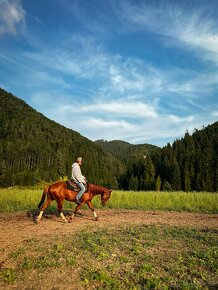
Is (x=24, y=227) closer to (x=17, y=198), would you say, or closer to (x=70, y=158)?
(x=17, y=198)

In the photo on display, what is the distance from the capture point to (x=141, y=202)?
838 inches

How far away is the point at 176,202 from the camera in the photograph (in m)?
20.9

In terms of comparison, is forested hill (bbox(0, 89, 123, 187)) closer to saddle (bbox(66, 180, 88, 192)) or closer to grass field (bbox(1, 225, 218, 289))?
saddle (bbox(66, 180, 88, 192))

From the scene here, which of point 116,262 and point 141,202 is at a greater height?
point 141,202

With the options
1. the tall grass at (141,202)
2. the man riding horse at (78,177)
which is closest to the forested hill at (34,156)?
the tall grass at (141,202)

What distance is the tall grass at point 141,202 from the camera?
19.6 metres

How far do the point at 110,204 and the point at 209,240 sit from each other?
12.0 m

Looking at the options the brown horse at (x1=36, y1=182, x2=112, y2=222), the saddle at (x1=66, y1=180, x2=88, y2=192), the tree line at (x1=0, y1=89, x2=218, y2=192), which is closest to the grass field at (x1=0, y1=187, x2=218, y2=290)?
the brown horse at (x1=36, y1=182, x2=112, y2=222)

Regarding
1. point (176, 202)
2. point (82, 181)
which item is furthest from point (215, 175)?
point (82, 181)

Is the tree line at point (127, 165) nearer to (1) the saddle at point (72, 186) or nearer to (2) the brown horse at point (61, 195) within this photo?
(2) the brown horse at point (61, 195)

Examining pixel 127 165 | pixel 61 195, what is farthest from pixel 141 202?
pixel 127 165

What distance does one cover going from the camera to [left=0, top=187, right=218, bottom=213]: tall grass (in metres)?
19.6

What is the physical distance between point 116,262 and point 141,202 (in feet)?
47.2

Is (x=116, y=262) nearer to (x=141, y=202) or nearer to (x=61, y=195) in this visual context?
(x=61, y=195)
